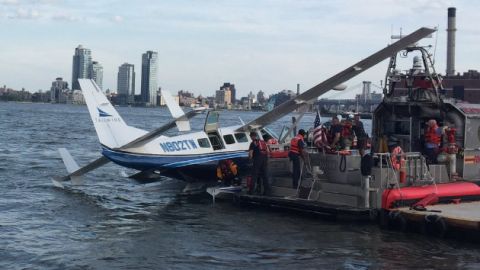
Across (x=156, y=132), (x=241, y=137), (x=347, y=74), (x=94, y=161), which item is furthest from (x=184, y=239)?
(x=94, y=161)

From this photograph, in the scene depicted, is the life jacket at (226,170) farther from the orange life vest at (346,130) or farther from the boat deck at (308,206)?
the orange life vest at (346,130)

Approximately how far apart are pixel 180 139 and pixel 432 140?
8.30 m

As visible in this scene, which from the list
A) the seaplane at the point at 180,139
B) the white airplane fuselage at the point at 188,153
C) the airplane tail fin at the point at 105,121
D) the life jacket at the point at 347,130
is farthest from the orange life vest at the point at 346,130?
the airplane tail fin at the point at 105,121

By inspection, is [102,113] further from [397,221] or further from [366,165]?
[397,221]

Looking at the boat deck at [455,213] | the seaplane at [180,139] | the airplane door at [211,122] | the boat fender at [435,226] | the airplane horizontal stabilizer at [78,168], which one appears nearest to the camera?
the boat deck at [455,213]

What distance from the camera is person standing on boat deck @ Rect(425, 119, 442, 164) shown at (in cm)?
1897

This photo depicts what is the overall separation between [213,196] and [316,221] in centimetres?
471

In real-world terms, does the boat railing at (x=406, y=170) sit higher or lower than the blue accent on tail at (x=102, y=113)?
lower

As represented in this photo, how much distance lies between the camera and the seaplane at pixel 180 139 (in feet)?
68.4

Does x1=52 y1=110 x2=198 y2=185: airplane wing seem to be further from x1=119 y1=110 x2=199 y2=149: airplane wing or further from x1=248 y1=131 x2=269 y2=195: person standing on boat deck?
x1=248 y1=131 x2=269 y2=195: person standing on boat deck

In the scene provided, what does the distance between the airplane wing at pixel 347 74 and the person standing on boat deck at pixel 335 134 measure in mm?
1159

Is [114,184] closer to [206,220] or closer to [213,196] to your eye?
[213,196]

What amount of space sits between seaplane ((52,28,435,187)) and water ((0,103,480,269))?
4.40ft

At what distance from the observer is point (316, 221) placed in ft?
59.7
